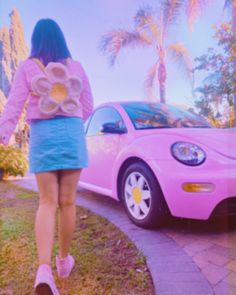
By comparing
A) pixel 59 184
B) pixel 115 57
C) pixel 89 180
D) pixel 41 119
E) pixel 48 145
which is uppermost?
pixel 115 57

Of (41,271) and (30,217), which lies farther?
(30,217)

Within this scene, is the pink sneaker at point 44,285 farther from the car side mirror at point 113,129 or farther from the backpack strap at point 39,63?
the car side mirror at point 113,129

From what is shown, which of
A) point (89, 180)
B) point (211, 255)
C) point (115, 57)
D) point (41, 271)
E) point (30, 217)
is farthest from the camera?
point (115, 57)

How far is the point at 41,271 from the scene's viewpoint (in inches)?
60.4

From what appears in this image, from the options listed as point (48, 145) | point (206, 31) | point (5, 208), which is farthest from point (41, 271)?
point (206, 31)

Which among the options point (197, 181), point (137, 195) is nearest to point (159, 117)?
point (137, 195)

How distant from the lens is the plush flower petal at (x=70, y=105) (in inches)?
67.2

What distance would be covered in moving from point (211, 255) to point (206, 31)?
7369mm

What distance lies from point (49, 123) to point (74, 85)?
0.94ft

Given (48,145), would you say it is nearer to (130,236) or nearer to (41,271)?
(41,271)

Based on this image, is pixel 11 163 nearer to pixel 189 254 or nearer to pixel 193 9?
pixel 189 254

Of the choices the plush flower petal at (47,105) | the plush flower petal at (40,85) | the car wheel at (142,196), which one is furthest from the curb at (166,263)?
the plush flower petal at (40,85)

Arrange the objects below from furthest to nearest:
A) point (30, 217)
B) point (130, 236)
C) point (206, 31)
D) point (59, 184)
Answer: point (206, 31)
point (30, 217)
point (130, 236)
point (59, 184)

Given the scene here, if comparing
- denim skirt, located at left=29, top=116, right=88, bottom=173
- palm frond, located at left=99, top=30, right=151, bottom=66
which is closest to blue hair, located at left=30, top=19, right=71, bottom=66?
denim skirt, located at left=29, top=116, right=88, bottom=173
